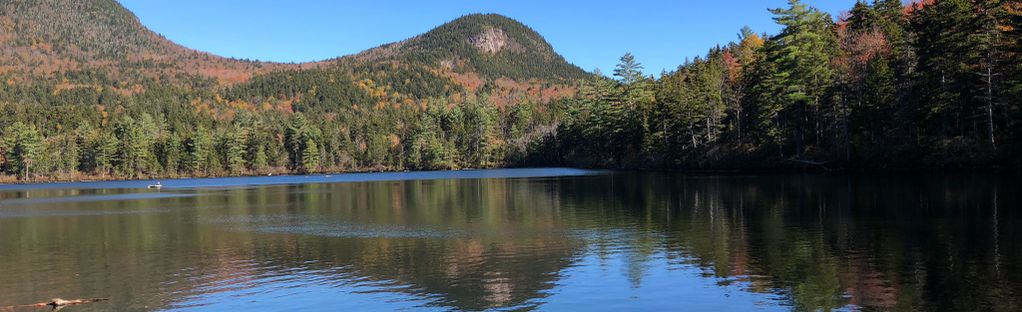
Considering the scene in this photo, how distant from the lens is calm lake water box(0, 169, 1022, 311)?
67.8 ft

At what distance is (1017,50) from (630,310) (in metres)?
59.8

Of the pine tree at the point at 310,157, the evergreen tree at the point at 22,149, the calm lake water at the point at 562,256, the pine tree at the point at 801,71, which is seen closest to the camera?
the calm lake water at the point at 562,256

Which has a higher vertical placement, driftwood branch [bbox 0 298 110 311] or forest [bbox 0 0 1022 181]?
forest [bbox 0 0 1022 181]

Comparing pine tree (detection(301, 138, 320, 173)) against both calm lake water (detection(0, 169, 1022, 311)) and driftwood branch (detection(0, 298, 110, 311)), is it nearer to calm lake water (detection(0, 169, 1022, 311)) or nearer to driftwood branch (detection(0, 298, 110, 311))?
calm lake water (detection(0, 169, 1022, 311))

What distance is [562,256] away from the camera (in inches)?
1120

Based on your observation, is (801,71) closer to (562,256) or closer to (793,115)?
(793,115)

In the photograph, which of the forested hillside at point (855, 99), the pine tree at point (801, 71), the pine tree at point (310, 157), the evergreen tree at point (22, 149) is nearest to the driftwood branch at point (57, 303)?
the forested hillside at point (855, 99)

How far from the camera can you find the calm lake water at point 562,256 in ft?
67.8

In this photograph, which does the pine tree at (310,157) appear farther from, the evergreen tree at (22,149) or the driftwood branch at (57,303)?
the driftwood branch at (57,303)

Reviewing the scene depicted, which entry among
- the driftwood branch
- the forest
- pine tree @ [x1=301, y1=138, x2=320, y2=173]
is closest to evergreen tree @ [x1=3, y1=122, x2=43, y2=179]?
the forest

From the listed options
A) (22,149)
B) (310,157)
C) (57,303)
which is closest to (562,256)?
(57,303)

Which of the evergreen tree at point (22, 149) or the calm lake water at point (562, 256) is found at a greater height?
the evergreen tree at point (22, 149)

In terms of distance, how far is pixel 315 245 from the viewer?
34062mm

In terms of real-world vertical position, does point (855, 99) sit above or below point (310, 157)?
above
